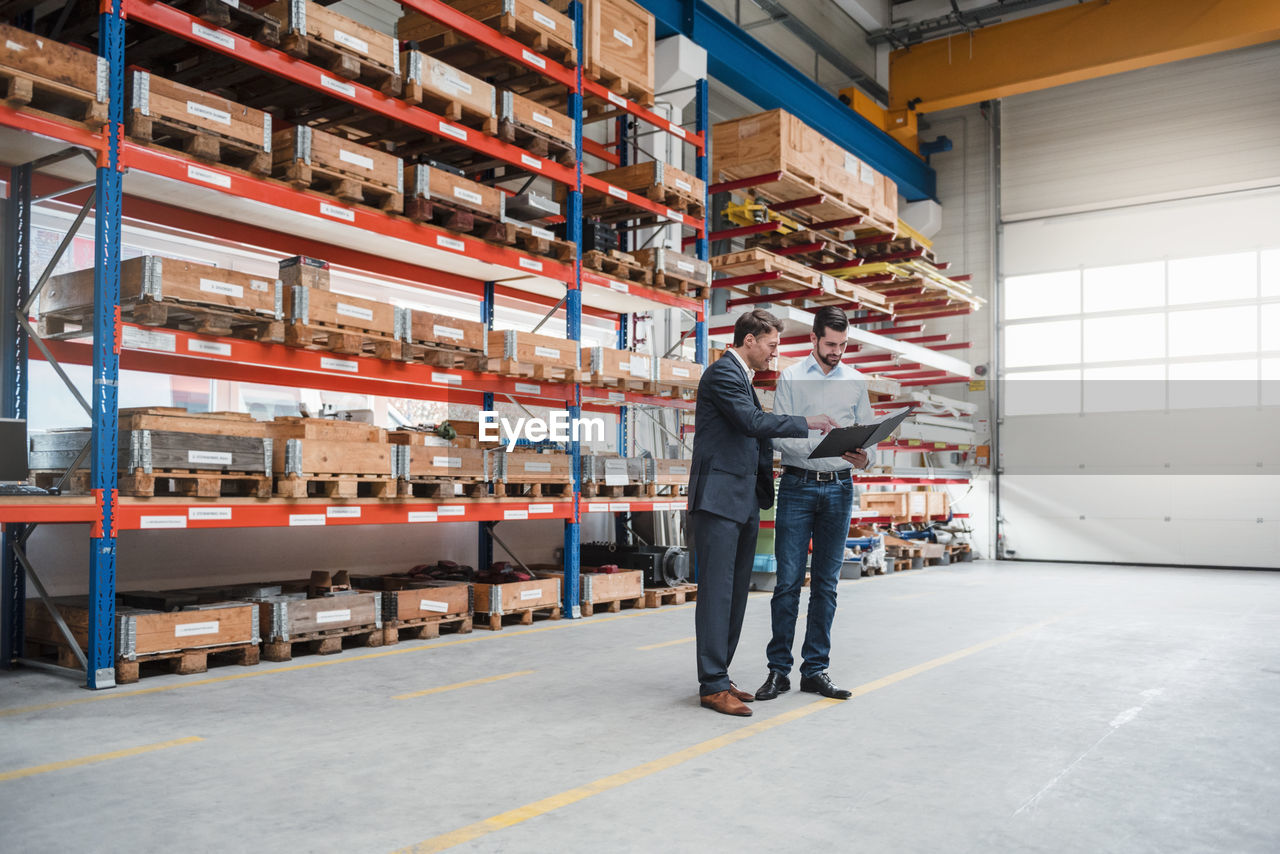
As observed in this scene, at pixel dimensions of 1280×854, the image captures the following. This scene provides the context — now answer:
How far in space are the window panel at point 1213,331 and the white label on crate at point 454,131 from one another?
47.9 ft

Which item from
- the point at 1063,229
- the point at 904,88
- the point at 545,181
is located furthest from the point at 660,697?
the point at 1063,229

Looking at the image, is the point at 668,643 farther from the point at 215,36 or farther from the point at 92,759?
the point at 215,36

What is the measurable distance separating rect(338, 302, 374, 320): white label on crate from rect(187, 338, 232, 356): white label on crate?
2.63 feet

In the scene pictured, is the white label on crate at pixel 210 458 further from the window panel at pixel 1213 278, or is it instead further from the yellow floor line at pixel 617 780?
the window panel at pixel 1213 278

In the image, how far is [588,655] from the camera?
6.57 meters

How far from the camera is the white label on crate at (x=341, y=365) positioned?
22.0 ft

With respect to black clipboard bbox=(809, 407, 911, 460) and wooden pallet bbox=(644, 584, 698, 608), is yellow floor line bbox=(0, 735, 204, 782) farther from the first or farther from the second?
wooden pallet bbox=(644, 584, 698, 608)

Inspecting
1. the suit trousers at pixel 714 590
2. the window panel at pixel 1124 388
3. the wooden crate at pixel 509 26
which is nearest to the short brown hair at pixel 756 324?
the suit trousers at pixel 714 590

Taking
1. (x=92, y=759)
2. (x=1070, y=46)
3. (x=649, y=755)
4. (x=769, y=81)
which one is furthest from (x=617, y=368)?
(x=1070, y=46)

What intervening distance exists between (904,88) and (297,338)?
47.2 feet

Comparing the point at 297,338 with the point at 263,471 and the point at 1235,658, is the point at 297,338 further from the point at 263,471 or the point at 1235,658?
the point at 1235,658

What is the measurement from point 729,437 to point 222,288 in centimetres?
335

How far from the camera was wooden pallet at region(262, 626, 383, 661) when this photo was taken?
247 inches

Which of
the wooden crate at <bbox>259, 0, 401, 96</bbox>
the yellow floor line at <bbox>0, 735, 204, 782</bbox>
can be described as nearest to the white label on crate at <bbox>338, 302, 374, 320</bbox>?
the wooden crate at <bbox>259, 0, 401, 96</bbox>
